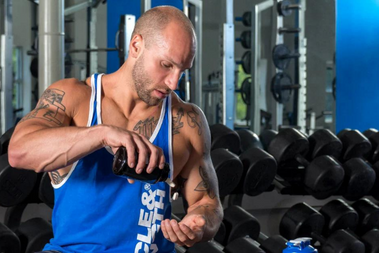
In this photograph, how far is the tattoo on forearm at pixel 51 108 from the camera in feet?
5.60

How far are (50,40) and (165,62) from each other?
57.3 inches

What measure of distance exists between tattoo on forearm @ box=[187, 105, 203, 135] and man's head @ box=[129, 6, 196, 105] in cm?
17

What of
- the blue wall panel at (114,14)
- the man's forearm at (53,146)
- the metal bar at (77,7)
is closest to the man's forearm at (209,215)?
the man's forearm at (53,146)

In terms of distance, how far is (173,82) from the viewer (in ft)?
5.61

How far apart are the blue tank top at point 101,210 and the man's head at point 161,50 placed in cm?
17

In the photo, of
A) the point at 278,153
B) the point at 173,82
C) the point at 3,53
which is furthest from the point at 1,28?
the point at 173,82

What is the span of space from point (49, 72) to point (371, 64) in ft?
16.9

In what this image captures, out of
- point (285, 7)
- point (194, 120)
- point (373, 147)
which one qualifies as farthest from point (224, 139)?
point (285, 7)

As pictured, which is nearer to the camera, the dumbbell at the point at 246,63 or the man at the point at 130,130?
the man at the point at 130,130

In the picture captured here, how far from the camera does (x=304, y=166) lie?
12.0 feet

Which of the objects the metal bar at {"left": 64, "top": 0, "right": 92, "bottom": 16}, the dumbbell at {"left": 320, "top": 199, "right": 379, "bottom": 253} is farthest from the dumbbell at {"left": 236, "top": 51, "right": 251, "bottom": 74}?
the dumbbell at {"left": 320, "top": 199, "right": 379, "bottom": 253}

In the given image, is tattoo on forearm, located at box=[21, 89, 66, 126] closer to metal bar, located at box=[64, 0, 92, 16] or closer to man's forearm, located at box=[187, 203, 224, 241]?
man's forearm, located at box=[187, 203, 224, 241]

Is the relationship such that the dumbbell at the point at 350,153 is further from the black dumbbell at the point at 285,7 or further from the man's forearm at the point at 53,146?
the man's forearm at the point at 53,146

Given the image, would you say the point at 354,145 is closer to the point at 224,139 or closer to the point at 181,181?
the point at 224,139
